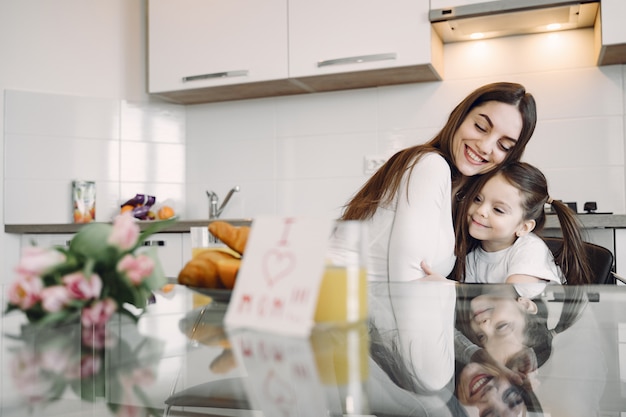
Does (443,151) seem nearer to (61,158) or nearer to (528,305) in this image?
(528,305)

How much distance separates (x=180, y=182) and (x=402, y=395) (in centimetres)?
317

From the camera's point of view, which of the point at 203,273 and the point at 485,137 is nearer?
the point at 203,273

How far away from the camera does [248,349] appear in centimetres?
47

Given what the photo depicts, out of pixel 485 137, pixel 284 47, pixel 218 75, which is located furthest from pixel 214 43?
pixel 485 137

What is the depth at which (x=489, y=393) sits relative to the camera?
1.26 feet

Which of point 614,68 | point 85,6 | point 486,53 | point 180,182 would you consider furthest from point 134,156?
point 614,68

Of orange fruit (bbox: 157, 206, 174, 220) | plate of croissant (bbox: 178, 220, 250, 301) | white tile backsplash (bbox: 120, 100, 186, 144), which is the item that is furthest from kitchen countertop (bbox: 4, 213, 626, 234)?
plate of croissant (bbox: 178, 220, 250, 301)

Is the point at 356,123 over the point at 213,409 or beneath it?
over

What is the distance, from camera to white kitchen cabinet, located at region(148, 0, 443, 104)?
2750mm

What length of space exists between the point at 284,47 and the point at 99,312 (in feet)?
8.22

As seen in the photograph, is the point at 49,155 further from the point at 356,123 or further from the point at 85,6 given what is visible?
the point at 356,123

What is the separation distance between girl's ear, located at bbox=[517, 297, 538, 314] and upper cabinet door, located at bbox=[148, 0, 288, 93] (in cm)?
223

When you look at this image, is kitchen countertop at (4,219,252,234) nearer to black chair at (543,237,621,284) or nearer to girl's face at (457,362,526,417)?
black chair at (543,237,621,284)

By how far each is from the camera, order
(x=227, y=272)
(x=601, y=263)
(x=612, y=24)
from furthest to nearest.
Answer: (x=612, y=24) < (x=601, y=263) < (x=227, y=272)
